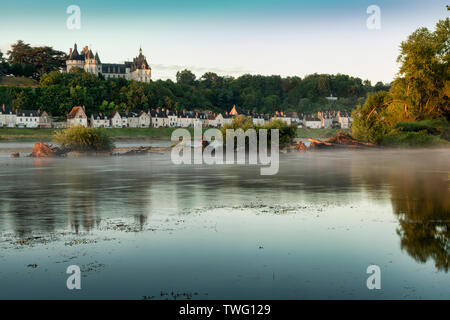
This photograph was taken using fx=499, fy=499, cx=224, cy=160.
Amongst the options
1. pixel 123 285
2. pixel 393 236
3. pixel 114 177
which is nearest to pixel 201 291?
pixel 123 285

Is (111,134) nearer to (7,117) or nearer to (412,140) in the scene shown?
(7,117)

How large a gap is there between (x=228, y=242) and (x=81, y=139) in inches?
1830

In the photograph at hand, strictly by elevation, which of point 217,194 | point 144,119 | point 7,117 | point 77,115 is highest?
point 77,115

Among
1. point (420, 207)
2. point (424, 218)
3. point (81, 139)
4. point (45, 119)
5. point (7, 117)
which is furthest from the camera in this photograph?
point (45, 119)

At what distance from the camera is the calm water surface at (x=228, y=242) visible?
364 inches

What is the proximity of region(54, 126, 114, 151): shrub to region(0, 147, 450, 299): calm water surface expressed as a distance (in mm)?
31744

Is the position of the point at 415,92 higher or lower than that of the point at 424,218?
higher

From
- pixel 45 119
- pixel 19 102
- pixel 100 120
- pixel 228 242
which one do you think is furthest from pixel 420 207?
pixel 19 102

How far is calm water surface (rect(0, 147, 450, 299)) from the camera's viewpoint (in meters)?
9.25

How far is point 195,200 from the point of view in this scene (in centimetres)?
2061

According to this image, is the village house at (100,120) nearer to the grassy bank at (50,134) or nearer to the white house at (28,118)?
the white house at (28,118)

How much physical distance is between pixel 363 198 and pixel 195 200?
6.93 m

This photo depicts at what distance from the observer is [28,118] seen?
17038 centimetres
